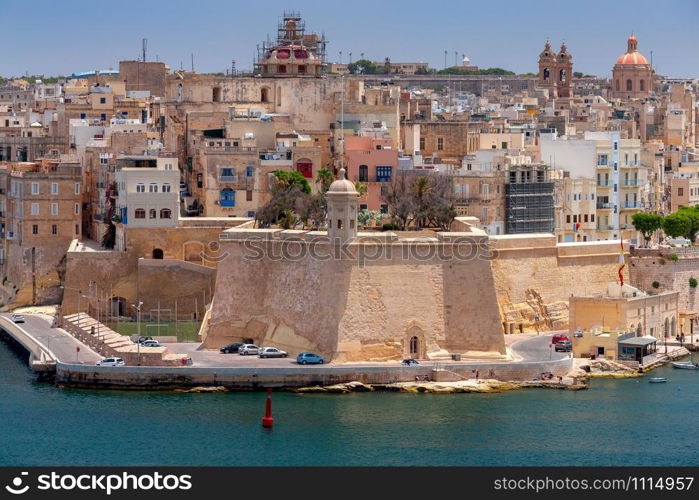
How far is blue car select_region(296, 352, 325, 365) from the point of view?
152ft

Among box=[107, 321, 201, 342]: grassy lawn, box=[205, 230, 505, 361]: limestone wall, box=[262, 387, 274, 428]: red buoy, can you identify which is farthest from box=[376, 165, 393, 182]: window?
Result: box=[262, 387, 274, 428]: red buoy

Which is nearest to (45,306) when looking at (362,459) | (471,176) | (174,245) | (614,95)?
(174,245)

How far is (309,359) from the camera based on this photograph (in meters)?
46.5

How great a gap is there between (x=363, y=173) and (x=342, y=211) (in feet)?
41.1

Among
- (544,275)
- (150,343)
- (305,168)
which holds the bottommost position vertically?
(150,343)

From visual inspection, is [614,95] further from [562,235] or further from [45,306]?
[45,306]

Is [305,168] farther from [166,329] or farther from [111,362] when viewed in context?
[111,362]

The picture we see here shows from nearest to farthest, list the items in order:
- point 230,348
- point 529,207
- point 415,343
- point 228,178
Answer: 1. point 415,343
2. point 230,348
3. point 228,178
4. point 529,207

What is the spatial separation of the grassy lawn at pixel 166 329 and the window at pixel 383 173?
8092 millimetres

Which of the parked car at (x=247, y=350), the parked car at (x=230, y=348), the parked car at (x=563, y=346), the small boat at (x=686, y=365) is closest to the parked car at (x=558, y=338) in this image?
the parked car at (x=563, y=346)

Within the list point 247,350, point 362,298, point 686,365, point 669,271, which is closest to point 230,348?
point 247,350

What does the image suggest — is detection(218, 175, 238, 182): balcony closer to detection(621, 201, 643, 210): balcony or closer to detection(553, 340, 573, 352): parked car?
detection(553, 340, 573, 352): parked car

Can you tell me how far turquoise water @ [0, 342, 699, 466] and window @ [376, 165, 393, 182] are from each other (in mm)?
13753

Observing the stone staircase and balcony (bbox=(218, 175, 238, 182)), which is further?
balcony (bbox=(218, 175, 238, 182))
